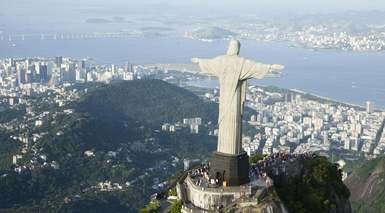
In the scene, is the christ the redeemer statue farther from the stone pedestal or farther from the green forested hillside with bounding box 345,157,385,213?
the green forested hillside with bounding box 345,157,385,213

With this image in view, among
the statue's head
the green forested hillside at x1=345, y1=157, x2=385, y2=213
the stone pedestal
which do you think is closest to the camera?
the stone pedestal

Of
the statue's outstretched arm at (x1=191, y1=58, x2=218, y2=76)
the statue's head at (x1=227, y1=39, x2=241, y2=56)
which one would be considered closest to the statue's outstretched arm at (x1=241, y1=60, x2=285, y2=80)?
the statue's head at (x1=227, y1=39, x2=241, y2=56)

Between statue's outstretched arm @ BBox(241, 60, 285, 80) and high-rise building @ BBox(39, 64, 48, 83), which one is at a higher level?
statue's outstretched arm @ BBox(241, 60, 285, 80)

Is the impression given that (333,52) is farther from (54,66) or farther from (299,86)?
(54,66)

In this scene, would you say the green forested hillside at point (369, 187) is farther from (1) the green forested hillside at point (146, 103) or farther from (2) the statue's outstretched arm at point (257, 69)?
(1) the green forested hillside at point (146, 103)

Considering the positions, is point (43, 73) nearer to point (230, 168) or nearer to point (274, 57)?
point (274, 57)

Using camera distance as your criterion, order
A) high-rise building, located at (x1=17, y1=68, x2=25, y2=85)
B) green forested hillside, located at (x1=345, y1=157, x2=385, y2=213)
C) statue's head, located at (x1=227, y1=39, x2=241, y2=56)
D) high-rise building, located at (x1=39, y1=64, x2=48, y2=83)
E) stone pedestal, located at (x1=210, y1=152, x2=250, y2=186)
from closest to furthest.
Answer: stone pedestal, located at (x1=210, y1=152, x2=250, y2=186) < statue's head, located at (x1=227, y1=39, x2=241, y2=56) < green forested hillside, located at (x1=345, y1=157, x2=385, y2=213) < high-rise building, located at (x1=17, y1=68, x2=25, y2=85) < high-rise building, located at (x1=39, y1=64, x2=48, y2=83)
